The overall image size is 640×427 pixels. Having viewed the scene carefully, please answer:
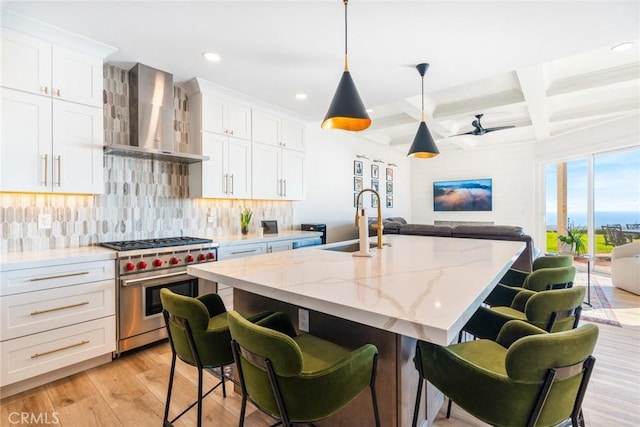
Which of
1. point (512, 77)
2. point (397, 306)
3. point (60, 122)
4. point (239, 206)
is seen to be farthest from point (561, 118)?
point (60, 122)

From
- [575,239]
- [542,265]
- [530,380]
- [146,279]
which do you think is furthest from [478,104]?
[146,279]

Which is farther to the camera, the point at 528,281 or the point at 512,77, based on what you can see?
the point at 512,77

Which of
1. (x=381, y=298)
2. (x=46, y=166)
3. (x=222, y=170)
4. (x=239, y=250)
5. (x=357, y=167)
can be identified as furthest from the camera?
(x=357, y=167)

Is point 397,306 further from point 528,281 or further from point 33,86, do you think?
point 33,86

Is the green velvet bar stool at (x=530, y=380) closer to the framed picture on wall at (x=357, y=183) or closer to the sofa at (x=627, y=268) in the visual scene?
the sofa at (x=627, y=268)

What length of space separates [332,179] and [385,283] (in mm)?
4449

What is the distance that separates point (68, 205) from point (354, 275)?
2741 millimetres

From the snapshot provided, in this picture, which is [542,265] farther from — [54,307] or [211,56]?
[54,307]

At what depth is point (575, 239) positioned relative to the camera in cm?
519

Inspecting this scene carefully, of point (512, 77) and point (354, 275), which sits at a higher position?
point (512, 77)

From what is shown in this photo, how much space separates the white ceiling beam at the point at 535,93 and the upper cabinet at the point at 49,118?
4.29m

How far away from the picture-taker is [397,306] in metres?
1.07

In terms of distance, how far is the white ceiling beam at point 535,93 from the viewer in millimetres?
3395

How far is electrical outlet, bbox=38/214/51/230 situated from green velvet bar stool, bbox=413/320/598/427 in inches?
125
